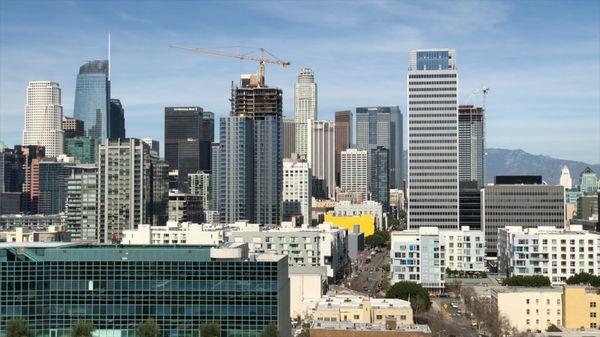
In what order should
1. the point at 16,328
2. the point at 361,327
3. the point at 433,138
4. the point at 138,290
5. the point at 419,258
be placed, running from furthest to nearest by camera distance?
1. the point at 433,138
2. the point at 419,258
3. the point at 361,327
4. the point at 138,290
5. the point at 16,328

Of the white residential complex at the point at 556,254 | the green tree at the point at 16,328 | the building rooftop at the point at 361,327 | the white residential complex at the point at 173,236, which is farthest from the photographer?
the white residential complex at the point at 173,236

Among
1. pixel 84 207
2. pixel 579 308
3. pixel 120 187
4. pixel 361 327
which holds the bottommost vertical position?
pixel 361 327

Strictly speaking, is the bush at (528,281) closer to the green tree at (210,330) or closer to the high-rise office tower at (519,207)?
the high-rise office tower at (519,207)

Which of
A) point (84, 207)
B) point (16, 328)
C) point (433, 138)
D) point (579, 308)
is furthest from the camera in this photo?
point (84, 207)

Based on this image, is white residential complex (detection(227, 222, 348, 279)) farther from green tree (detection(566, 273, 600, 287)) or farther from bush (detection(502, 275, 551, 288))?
green tree (detection(566, 273, 600, 287))

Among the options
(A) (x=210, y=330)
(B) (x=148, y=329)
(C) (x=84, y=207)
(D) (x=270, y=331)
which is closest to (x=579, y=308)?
(D) (x=270, y=331)

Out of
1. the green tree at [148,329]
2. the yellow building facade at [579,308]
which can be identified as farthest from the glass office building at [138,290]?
the yellow building facade at [579,308]

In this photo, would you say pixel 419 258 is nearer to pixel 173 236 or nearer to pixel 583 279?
pixel 583 279
